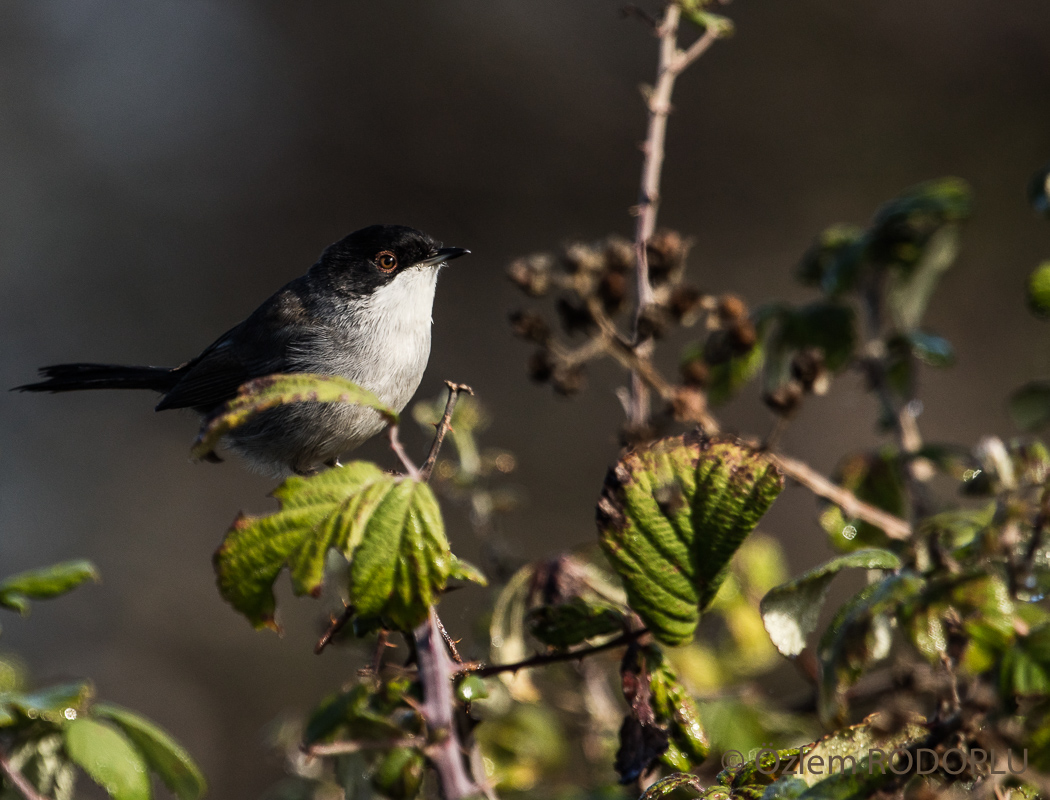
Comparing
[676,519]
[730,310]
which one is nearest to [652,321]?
[730,310]

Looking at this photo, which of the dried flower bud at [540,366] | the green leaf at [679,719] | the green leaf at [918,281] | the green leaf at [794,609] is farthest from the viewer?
the green leaf at [918,281]

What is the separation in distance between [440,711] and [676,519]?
0.48m

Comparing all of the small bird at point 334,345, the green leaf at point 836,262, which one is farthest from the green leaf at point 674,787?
the small bird at point 334,345

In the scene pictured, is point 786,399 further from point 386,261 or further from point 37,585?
point 386,261

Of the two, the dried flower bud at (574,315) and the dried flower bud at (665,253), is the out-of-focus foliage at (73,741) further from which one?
the dried flower bud at (665,253)

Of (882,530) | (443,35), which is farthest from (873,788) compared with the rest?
(443,35)

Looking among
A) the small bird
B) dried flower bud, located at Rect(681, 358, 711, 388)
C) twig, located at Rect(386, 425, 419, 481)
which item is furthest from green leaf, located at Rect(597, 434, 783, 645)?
the small bird

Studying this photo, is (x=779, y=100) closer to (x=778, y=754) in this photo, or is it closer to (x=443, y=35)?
(x=443, y=35)

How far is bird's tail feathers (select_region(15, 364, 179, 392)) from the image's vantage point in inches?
159

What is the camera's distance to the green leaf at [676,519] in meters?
1.41

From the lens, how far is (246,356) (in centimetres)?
358

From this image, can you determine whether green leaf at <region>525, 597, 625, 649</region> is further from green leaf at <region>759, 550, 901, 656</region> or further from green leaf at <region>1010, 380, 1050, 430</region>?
green leaf at <region>1010, 380, 1050, 430</region>

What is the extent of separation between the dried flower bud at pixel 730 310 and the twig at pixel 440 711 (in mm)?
1151

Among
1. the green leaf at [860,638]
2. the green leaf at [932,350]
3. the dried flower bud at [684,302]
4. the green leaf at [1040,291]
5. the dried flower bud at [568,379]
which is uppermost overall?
the green leaf at [1040,291]
